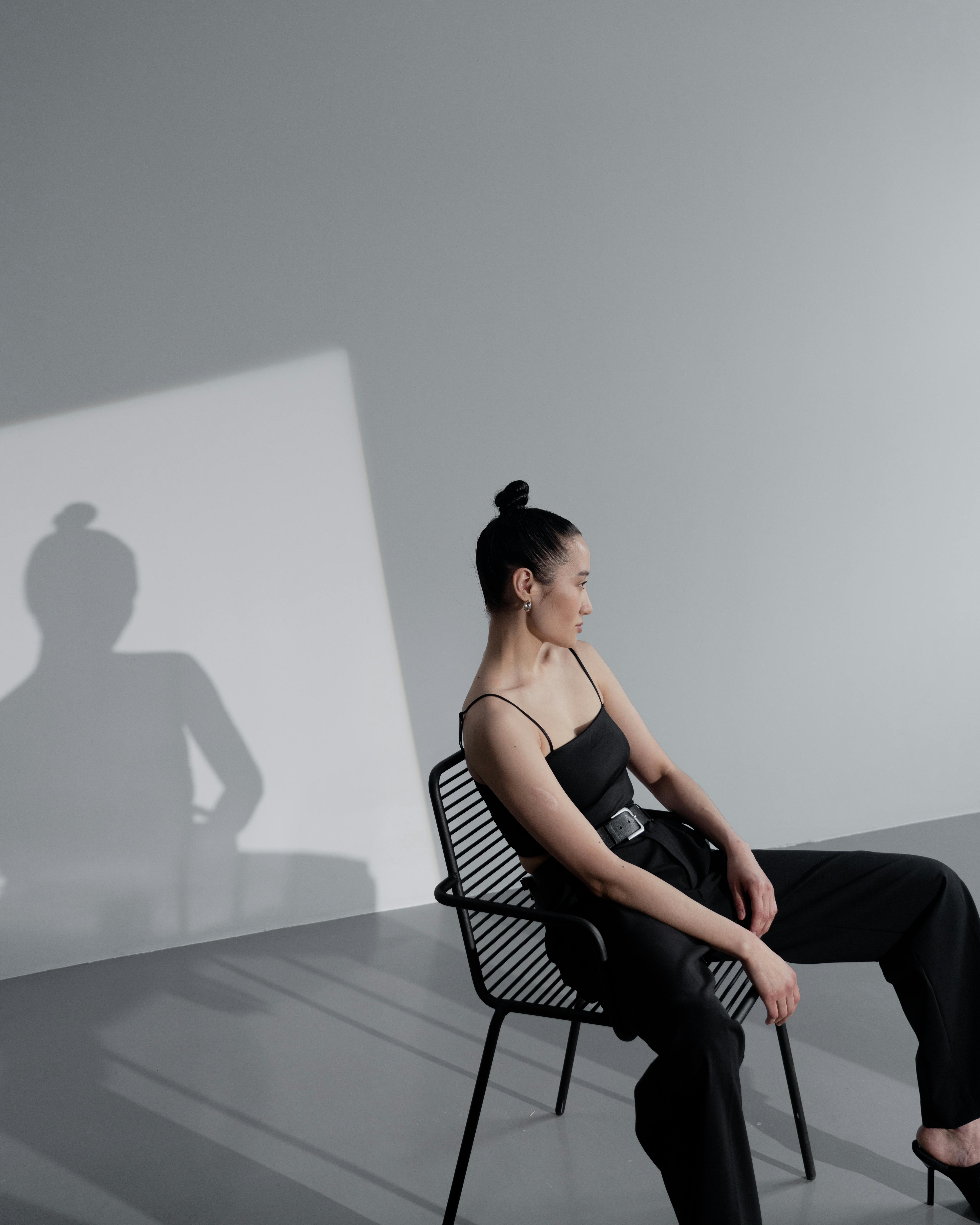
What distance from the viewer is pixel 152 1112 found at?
201 centimetres

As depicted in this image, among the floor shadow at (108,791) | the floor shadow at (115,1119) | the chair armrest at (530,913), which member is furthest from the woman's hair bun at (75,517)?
the chair armrest at (530,913)

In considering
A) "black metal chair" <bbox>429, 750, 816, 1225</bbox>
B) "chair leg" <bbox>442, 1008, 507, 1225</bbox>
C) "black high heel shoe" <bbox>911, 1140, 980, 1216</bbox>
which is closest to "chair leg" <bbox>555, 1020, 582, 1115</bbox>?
"black metal chair" <bbox>429, 750, 816, 1225</bbox>

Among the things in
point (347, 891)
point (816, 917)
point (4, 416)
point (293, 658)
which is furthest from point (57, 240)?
point (816, 917)

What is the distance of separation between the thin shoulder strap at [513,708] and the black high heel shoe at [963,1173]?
829mm

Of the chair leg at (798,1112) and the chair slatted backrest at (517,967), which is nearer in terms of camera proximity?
the chair slatted backrest at (517,967)

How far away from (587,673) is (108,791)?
1733 mm

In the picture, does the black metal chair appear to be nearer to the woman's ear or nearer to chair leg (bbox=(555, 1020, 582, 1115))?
chair leg (bbox=(555, 1020, 582, 1115))

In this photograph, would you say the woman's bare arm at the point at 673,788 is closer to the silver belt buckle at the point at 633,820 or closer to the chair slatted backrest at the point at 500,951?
the silver belt buckle at the point at 633,820

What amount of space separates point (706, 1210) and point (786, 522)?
7.56 feet

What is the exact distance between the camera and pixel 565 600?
1627mm

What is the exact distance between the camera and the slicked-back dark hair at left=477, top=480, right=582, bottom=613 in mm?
1611

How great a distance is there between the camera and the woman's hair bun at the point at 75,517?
278 cm

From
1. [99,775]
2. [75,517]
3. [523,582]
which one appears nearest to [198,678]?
[99,775]

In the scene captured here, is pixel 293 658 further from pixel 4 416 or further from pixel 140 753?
pixel 4 416
